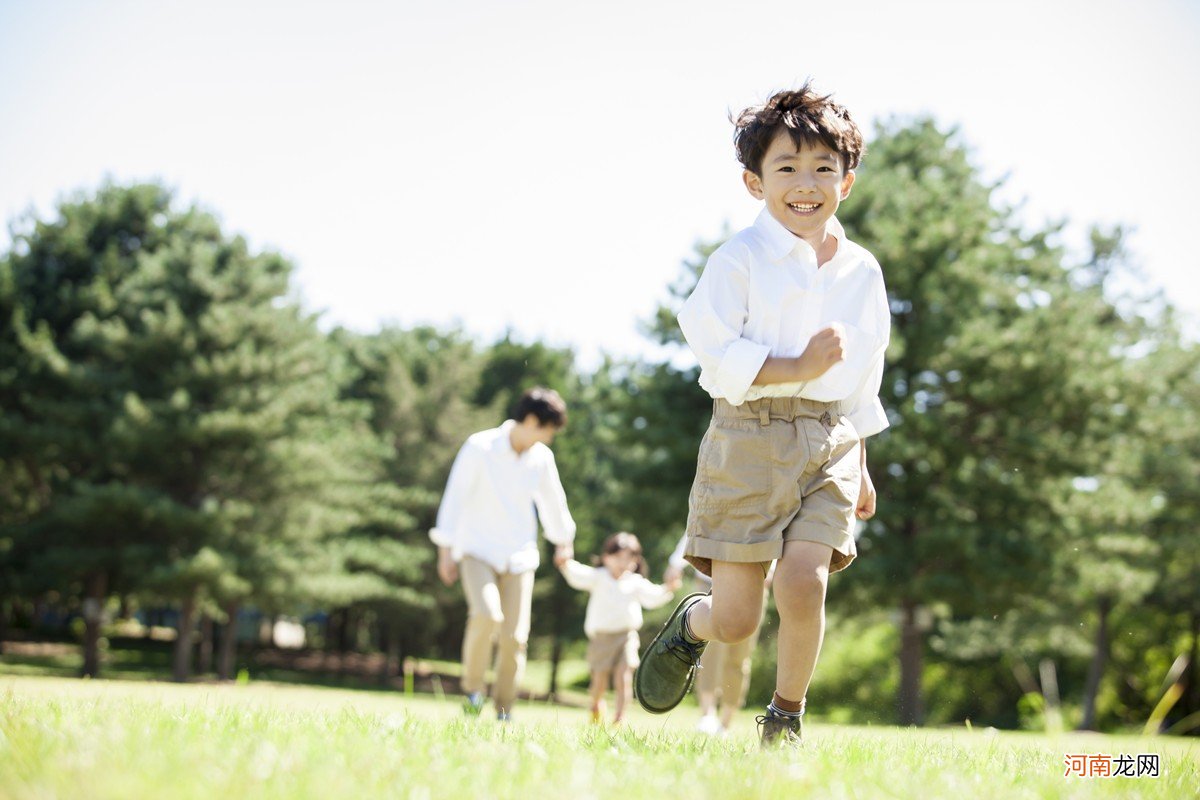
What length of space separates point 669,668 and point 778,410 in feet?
3.82

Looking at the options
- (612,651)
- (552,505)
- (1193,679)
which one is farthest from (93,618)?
(1193,679)

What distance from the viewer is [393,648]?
118ft

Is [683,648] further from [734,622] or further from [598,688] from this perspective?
[598,688]

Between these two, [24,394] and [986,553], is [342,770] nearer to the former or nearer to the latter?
[986,553]

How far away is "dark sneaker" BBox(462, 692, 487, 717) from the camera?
536 cm

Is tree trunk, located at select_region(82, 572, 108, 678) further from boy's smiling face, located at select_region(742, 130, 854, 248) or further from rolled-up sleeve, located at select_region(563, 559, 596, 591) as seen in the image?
boy's smiling face, located at select_region(742, 130, 854, 248)

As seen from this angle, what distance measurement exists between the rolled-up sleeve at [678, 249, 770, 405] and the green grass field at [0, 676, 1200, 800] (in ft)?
3.89

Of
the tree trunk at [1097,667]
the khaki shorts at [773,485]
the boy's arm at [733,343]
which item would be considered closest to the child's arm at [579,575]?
the khaki shorts at [773,485]

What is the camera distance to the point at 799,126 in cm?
388

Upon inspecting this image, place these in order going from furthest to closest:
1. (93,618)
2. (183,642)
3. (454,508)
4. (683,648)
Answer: (183,642), (93,618), (454,508), (683,648)

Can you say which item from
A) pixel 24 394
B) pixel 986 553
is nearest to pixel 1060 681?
pixel 986 553

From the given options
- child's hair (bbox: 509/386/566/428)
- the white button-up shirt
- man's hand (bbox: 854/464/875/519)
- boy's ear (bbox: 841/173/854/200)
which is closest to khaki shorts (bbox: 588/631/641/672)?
the white button-up shirt

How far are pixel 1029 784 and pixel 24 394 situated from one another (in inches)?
1066

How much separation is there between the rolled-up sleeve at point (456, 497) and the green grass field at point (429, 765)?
3.59 metres
